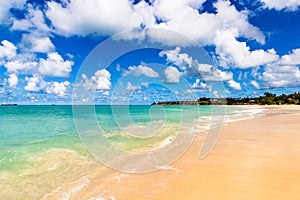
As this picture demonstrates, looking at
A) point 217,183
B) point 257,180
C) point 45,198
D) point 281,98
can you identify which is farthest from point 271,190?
point 281,98

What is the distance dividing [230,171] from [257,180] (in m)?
0.80

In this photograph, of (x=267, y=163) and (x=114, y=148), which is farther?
(x=114, y=148)

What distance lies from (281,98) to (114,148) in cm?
10988

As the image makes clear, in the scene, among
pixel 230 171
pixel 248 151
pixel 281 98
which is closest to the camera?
pixel 230 171

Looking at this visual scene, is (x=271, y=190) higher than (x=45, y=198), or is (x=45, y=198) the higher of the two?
(x=271, y=190)

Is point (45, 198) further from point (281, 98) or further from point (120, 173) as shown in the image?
point (281, 98)

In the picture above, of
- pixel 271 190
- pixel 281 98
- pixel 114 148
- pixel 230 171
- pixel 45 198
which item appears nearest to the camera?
pixel 271 190

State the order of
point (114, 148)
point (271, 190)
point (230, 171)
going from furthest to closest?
point (114, 148), point (230, 171), point (271, 190)

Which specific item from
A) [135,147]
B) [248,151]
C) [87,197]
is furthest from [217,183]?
[135,147]

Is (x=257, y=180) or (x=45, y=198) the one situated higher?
(x=257, y=180)

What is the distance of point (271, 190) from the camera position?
436 centimetres

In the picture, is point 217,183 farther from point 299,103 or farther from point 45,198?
point 299,103

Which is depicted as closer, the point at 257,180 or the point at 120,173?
the point at 257,180

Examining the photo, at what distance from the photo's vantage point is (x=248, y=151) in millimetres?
7898
